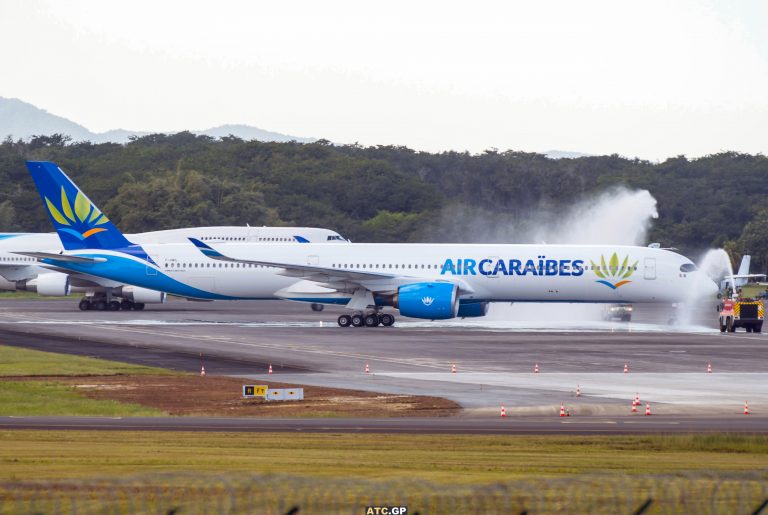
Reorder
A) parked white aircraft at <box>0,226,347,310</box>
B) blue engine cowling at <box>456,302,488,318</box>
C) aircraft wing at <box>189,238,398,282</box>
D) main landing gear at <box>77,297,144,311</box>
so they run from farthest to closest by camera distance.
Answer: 1. main landing gear at <box>77,297,144,311</box>
2. parked white aircraft at <box>0,226,347,310</box>
3. blue engine cowling at <box>456,302,488,318</box>
4. aircraft wing at <box>189,238,398,282</box>

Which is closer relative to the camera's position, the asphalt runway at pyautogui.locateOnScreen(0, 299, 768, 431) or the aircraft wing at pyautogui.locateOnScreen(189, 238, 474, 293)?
the asphalt runway at pyautogui.locateOnScreen(0, 299, 768, 431)

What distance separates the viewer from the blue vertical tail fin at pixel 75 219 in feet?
206

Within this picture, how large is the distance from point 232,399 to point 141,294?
40784 millimetres

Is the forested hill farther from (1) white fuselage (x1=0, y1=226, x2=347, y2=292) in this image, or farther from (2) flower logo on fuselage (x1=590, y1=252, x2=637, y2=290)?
(2) flower logo on fuselage (x1=590, y1=252, x2=637, y2=290)

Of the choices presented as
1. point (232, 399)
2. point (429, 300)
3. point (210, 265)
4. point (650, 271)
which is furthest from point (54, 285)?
point (232, 399)

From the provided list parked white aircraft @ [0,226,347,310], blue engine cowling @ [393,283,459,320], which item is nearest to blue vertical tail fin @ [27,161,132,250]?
parked white aircraft @ [0,226,347,310]

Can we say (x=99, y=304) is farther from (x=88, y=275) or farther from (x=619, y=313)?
(x=619, y=313)

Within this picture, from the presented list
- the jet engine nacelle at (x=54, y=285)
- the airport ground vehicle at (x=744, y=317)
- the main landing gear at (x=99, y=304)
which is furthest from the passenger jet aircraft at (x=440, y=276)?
the jet engine nacelle at (x=54, y=285)

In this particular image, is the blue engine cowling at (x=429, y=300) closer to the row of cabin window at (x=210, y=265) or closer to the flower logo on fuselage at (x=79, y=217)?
the row of cabin window at (x=210, y=265)

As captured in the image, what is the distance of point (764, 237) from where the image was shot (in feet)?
374

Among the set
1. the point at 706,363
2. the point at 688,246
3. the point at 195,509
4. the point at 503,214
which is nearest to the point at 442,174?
the point at 503,214

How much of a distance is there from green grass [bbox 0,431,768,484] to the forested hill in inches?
3678

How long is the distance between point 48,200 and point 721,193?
9531 centimetres

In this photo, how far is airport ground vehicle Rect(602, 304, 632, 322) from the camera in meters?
65.0
